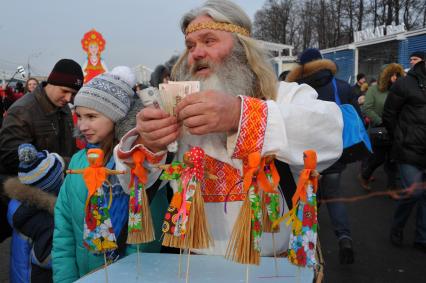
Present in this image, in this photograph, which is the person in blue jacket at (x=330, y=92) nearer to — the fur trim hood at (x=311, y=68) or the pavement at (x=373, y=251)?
the fur trim hood at (x=311, y=68)

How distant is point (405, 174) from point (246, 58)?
300 cm

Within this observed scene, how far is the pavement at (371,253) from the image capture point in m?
3.55

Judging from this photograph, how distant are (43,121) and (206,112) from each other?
83.6 inches

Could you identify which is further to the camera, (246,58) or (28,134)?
(28,134)

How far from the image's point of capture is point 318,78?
3674mm

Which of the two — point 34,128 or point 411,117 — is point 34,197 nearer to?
point 34,128

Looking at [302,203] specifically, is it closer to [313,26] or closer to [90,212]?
[90,212]

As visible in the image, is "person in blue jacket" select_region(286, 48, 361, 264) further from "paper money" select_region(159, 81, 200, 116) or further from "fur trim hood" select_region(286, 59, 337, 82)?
"paper money" select_region(159, 81, 200, 116)

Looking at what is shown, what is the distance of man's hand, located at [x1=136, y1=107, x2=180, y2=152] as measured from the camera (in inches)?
A: 47.8

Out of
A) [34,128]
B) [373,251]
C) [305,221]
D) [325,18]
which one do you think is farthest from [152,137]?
[325,18]

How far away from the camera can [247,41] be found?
5.32 feet

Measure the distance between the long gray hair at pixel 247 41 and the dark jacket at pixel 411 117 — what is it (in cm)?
280

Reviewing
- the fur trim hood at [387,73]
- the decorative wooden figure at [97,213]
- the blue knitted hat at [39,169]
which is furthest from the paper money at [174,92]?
the fur trim hood at [387,73]

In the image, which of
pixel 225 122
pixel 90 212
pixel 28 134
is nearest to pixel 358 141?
pixel 225 122
